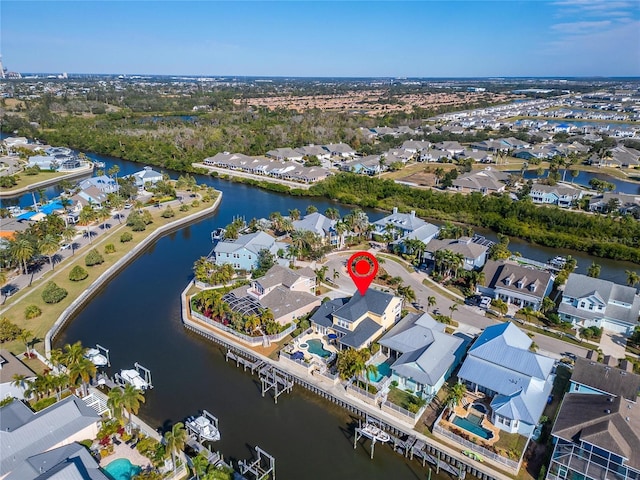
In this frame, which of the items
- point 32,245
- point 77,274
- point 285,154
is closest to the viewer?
point 77,274

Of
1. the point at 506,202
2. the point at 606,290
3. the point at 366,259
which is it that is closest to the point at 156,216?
the point at 366,259

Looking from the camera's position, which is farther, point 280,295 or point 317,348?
point 280,295

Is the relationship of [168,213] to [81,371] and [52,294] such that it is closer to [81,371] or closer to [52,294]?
[52,294]

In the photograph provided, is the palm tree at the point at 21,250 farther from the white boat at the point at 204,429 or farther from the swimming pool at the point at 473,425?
the swimming pool at the point at 473,425

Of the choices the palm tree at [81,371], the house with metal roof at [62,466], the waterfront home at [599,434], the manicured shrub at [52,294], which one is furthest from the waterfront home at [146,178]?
the waterfront home at [599,434]

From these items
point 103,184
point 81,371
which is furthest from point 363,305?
point 103,184

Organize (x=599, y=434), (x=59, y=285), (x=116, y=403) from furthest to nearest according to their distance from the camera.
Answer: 1. (x=59, y=285)
2. (x=116, y=403)
3. (x=599, y=434)

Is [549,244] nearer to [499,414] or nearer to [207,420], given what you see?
[499,414]
